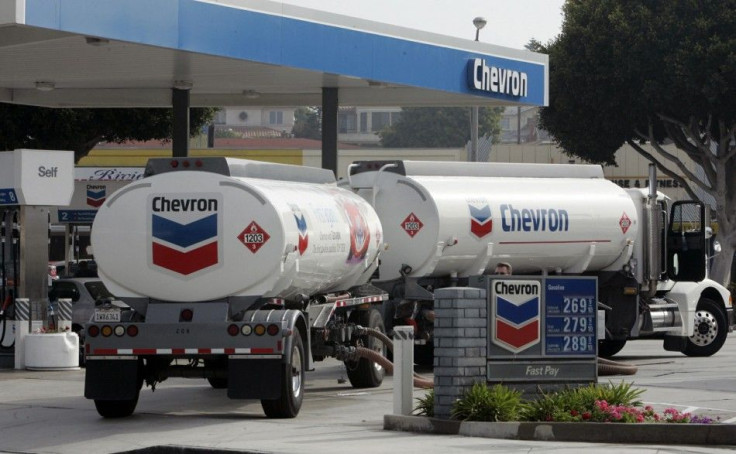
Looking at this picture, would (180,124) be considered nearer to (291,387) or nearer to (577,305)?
(291,387)

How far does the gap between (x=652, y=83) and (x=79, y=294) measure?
24999mm

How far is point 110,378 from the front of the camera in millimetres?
16594

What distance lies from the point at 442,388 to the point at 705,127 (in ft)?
115

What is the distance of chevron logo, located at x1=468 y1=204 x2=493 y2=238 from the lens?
75.2ft

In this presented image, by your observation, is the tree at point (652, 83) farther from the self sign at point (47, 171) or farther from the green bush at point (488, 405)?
the green bush at point (488, 405)

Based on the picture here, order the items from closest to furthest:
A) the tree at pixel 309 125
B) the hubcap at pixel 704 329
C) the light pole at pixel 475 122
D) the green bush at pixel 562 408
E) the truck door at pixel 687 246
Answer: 1. the green bush at pixel 562 408
2. the truck door at pixel 687 246
3. the hubcap at pixel 704 329
4. the light pole at pixel 475 122
5. the tree at pixel 309 125

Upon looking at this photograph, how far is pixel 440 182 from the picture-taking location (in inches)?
901

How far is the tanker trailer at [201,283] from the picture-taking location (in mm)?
16219

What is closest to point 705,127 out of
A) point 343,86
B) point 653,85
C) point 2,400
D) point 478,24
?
point 653,85

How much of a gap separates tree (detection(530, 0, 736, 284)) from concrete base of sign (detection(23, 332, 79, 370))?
26381 mm

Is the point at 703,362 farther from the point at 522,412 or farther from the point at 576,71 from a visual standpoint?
the point at 576,71

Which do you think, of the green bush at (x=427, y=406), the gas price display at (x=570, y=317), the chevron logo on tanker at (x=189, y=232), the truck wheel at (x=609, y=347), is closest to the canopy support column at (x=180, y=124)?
the truck wheel at (x=609, y=347)

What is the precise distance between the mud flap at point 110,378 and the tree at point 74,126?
2100 cm

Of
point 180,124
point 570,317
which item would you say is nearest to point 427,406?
point 570,317
